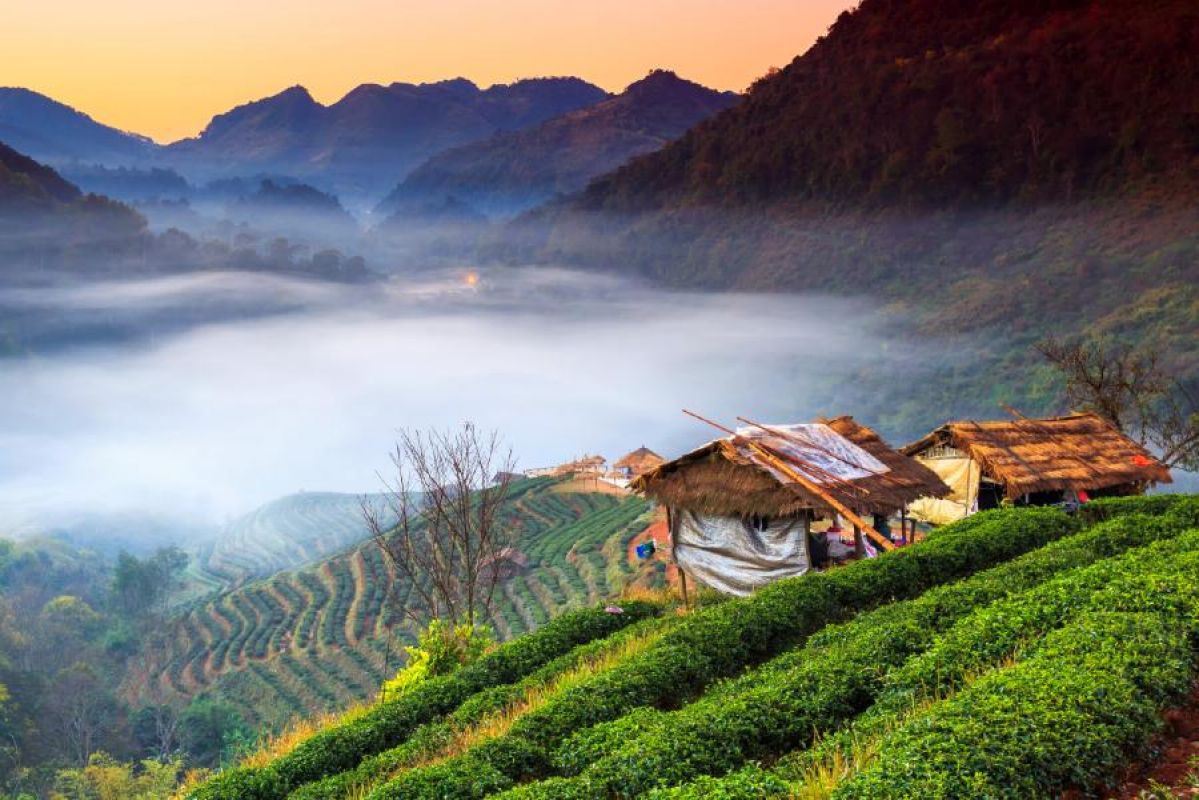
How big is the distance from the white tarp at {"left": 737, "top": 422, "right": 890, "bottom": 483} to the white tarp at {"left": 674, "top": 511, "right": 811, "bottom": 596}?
1.42 m

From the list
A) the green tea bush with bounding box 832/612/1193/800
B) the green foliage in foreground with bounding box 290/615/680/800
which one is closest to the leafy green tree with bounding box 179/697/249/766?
the green foliage in foreground with bounding box 290/615/680/800

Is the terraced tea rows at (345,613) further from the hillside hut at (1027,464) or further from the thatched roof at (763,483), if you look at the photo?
the thatched roof at (763,483)

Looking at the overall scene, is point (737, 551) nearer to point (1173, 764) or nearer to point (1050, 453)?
point (1050, 453)

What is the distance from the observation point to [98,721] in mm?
49781

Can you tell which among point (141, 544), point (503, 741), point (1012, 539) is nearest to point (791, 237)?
point (141, 544)

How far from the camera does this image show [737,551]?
2125 cm

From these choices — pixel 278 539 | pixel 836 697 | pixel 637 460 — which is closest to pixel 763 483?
pixel 836 697

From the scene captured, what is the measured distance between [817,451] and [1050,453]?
9.17 meters

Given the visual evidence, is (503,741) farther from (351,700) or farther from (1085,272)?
(1085,272)

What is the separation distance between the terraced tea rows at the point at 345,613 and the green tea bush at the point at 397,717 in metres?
27.9

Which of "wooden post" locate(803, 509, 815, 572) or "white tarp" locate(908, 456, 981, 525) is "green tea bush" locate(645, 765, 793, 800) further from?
"white tarp" locate(908, 456, 981, 525)

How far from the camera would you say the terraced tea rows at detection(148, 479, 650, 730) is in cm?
4928

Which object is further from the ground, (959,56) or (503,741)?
(959,56)

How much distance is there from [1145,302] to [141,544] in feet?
400
